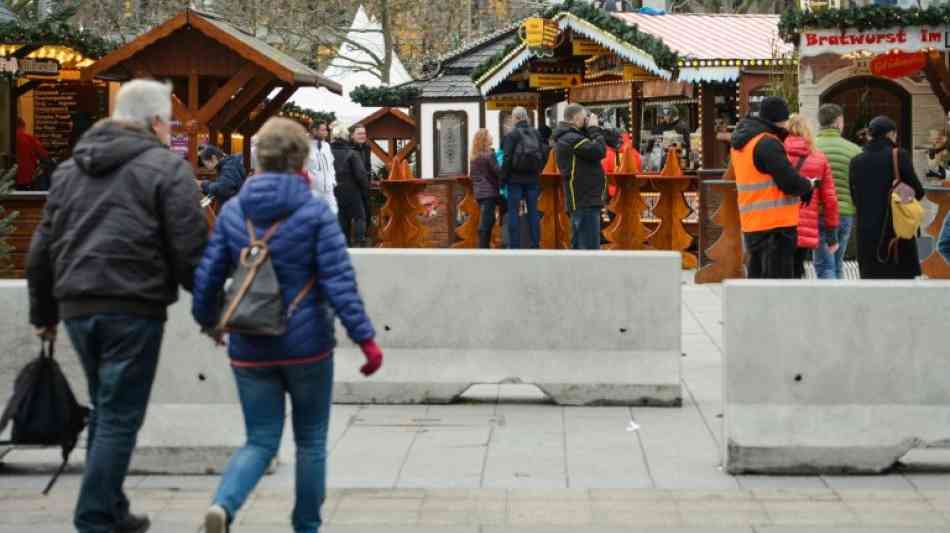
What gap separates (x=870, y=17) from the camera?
19.3m

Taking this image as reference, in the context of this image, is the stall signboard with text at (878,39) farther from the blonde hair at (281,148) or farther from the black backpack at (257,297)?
the black backpack at (257,297)

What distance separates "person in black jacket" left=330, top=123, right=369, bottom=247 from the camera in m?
22.4

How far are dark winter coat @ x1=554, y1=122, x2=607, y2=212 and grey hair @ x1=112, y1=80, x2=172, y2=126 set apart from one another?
10023 mm

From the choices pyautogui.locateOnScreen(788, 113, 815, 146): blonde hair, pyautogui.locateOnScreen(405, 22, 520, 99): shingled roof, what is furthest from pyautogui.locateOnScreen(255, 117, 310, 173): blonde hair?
pyautogui.locateOnScreen(405, 22, 520, 99): shingled roof

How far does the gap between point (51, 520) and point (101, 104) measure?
20.1m

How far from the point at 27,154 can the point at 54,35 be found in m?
3.20

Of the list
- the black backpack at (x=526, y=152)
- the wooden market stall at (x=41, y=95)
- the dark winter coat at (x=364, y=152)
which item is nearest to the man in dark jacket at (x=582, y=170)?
the black backpack at (x=526, y=152)

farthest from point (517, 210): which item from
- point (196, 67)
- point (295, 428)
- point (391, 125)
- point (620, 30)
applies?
point (391, 125)

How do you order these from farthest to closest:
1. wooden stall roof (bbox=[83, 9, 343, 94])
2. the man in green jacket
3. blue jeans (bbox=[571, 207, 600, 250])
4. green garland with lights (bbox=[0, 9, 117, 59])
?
green garland with lights (bbox=[0, 9, 117, 59])
wooden stall roof (bbox=[83, 9, 343, 94])
blue jeans (bbox=[571, 207, 600, 250])
the man in green jacket

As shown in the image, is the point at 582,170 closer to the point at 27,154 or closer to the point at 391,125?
the point at 27,154

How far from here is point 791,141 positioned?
39.9 ft

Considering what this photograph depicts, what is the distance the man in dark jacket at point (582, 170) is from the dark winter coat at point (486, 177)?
10.0ft

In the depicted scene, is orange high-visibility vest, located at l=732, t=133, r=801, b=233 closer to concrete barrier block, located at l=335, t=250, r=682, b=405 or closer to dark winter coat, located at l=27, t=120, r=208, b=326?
concrete barrier block, located at l=335, t=250, r=682, b=405

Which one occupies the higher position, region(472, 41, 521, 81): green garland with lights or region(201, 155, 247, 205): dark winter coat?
region(472, 41, 521, 81): green garland with lights
